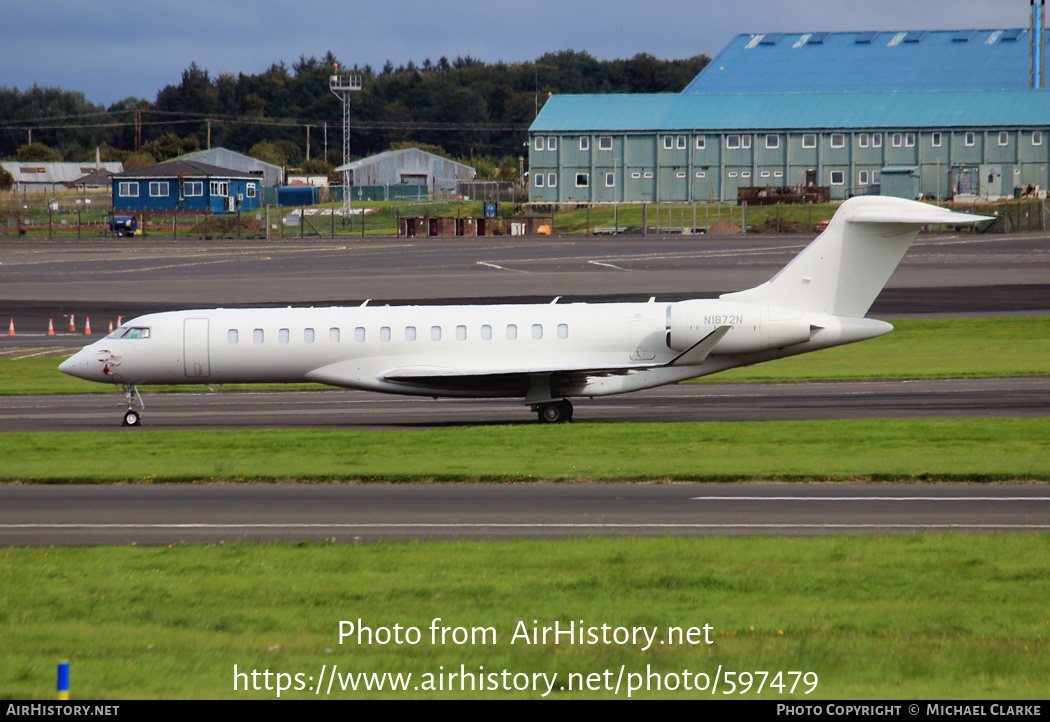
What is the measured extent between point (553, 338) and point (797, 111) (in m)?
87.0

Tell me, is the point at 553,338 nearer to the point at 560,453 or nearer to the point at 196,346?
the point at 560,453

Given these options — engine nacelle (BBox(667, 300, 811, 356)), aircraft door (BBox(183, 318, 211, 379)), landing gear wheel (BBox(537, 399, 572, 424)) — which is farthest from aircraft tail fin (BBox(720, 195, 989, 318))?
aircraft door (BBox(183, 318, 211, 379))

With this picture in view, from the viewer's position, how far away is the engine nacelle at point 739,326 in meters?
27.6

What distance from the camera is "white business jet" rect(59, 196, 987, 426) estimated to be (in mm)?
27781

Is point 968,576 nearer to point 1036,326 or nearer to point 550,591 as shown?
point 550,591

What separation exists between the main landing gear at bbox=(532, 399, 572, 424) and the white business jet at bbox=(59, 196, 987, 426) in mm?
30

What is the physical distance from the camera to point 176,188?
125 m

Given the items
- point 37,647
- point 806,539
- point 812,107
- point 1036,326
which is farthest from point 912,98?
point 37,647

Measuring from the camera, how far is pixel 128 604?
1235 cm

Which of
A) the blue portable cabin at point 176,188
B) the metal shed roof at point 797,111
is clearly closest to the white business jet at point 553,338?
the metal shed roof at point 797,111

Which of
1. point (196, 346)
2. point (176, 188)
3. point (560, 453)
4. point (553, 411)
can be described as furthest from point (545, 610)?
point (176, 188)

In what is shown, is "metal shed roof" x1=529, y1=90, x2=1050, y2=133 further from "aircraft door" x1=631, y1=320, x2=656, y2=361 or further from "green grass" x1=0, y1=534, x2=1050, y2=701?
"green grass" x1=0, y1=534, x2=1050, y2=701

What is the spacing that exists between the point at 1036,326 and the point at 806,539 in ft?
113

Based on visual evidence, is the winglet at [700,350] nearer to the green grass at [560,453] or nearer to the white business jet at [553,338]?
the white business jet at [553,338]
